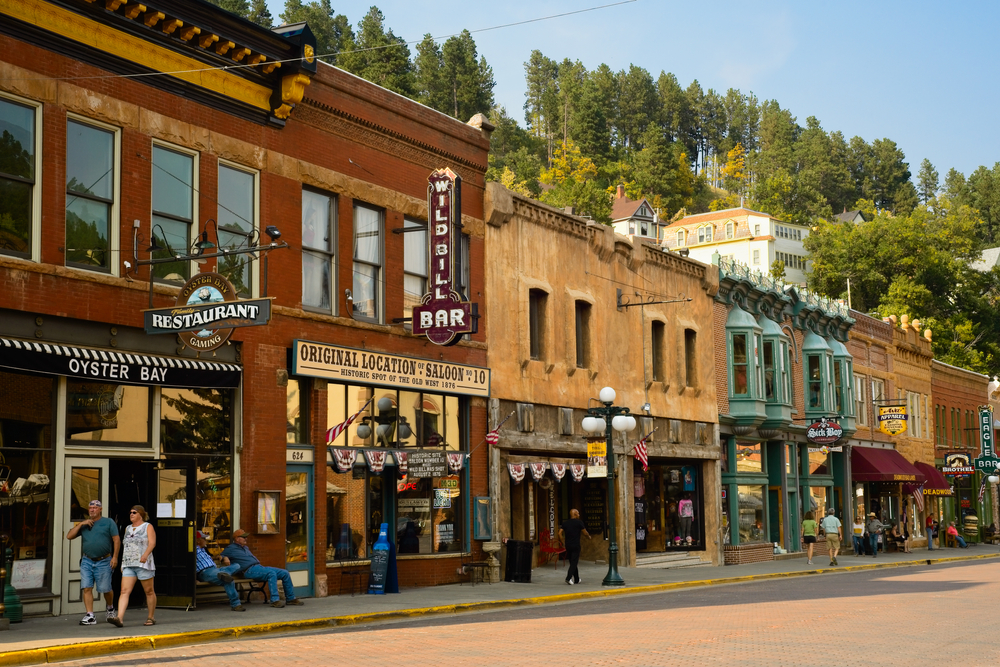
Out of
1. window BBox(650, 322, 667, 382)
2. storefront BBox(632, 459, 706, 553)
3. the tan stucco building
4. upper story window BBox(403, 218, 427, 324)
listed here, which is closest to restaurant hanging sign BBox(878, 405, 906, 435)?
the tan stucco building

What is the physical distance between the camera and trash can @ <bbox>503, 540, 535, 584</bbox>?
2583 cm

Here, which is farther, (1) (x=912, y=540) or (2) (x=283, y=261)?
(1) (x=912, y=540)

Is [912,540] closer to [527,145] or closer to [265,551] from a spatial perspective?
[265,551]

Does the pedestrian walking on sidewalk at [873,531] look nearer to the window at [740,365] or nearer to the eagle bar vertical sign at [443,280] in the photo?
the window at [740,365]

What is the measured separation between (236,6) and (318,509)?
93817mm

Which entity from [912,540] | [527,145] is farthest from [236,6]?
[912,540]

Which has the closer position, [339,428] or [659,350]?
[339,428]

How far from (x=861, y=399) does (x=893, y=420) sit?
1.56 m

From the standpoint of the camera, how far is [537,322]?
1153 inches

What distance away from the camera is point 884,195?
540ft

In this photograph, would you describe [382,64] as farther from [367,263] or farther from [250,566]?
[250,566]

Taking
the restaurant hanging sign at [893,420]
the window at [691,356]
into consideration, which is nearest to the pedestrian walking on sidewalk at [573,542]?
the window at [691,356]

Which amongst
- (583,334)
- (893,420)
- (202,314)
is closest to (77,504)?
(202,314)

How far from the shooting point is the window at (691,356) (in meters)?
36.5
